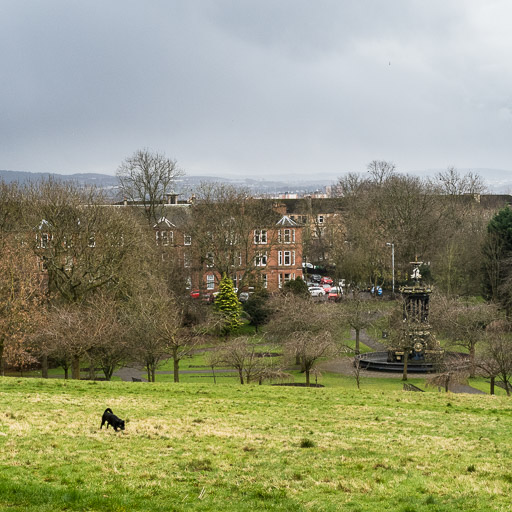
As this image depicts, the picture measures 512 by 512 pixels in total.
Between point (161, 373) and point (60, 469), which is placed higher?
point (60, 469)

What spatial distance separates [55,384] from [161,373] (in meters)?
16.7

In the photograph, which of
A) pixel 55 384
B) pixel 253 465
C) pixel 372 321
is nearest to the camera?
pixel 253 465

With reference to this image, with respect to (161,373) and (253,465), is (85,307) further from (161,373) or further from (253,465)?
(253,465)

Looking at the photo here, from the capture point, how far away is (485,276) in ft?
218

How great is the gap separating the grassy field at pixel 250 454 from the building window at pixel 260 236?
47.8 metres

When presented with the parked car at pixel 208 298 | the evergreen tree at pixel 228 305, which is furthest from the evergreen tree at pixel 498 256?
the parked car at pixel 208 298

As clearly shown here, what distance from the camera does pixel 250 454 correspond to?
54.7 ft

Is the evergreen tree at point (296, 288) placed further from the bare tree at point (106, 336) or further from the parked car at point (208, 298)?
the bare tree at point (106, 336)

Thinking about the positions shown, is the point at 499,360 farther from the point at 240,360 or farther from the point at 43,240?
the point at 43,240

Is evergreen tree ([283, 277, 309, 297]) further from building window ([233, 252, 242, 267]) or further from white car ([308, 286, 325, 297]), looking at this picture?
white car ([308, 286, 325, 297])

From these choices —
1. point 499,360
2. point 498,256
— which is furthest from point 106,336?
point 498,256

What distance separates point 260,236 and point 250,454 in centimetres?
6106

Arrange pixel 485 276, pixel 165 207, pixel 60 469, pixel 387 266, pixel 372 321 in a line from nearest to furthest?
pixel 60 469 → pixel 372 321 → pixel 485 276 → pixel 387 266 → pixel 165 207

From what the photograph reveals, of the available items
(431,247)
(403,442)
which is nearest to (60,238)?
(403,442)
